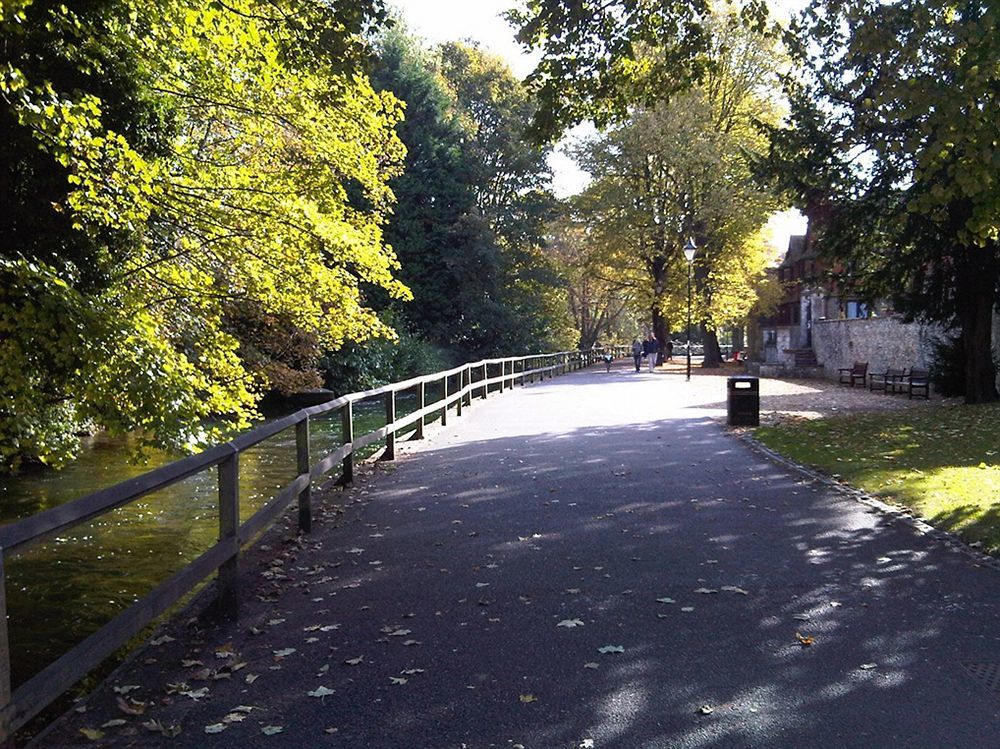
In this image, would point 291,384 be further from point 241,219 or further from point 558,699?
point 558,699

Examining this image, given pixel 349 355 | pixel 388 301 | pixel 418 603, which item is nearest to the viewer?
pixel 418 603

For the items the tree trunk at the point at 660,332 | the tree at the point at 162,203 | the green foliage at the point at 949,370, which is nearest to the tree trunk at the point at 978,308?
the green foliage at the point at 949,370

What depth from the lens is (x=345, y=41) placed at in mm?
10234

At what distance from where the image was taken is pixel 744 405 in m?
16.4

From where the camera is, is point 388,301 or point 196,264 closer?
point 196,264

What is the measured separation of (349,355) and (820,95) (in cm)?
1692

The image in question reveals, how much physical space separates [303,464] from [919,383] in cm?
2051

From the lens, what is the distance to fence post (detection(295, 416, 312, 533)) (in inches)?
291

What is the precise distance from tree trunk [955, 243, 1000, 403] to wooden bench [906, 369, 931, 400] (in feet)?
8.60

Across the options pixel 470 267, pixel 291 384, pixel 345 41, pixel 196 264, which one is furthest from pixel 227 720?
pixel 470 267

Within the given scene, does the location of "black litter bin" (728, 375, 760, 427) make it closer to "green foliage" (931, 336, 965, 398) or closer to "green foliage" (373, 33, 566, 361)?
"green foliage" (931, 336, 965, 398)

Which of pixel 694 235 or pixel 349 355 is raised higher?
pixel 694 235

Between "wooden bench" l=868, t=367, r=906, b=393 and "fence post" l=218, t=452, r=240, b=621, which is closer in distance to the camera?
"fence post" l=218, t=452, r=240, b=621

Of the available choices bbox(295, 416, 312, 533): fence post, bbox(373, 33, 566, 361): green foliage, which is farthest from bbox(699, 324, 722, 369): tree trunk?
bbox(295, 416, 312, 533): fence post
